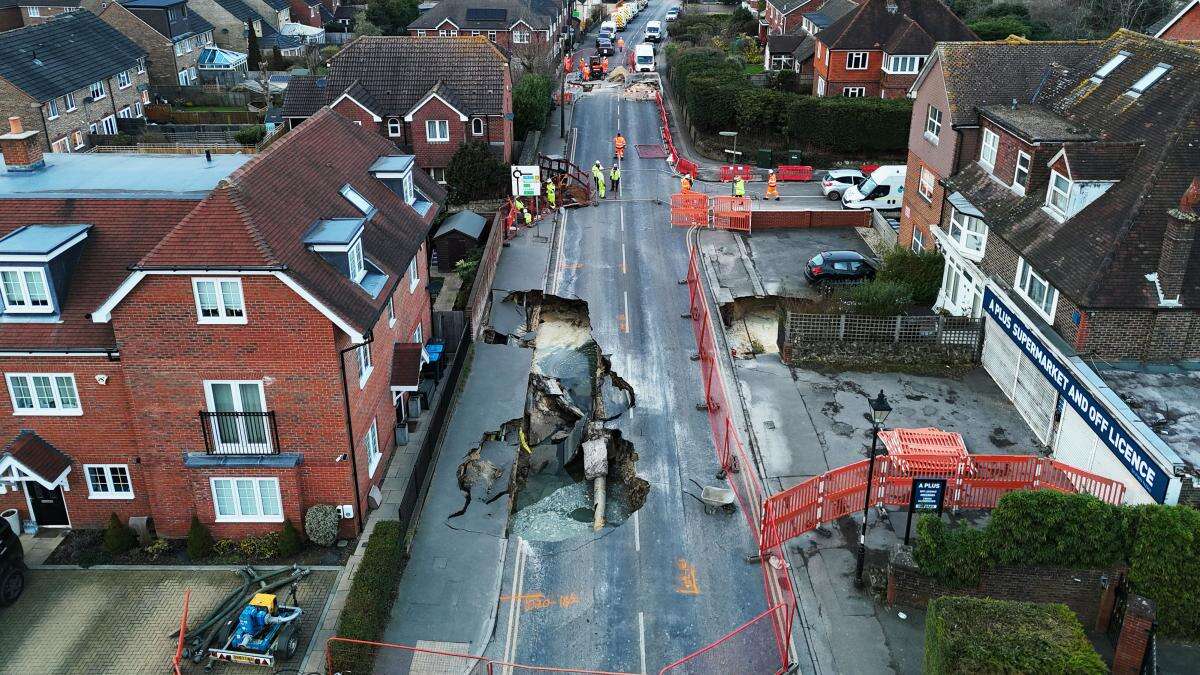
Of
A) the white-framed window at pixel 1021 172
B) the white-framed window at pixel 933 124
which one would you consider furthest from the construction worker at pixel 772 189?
the white-framed window at pixel 1021 172

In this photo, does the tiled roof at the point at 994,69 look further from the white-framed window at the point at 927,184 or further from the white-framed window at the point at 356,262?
the white-framed window at the point at 356,262

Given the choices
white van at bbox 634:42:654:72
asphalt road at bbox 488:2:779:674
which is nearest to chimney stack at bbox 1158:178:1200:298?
asphalt road at bbox 488:2:779:674

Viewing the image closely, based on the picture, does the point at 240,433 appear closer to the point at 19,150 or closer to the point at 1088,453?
the point at 19,150

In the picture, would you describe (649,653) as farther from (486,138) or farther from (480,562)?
(486,138)

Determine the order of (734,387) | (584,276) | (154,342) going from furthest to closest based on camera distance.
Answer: (584,276) → (734,387) → (154,342)

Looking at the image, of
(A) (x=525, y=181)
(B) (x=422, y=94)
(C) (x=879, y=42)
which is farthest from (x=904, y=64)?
(B) (x=422, y=94)

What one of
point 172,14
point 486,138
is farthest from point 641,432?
point 172,14
